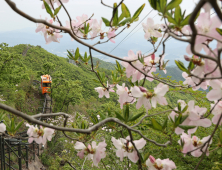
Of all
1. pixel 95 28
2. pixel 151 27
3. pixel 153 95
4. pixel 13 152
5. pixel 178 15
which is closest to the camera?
pixel 178 15

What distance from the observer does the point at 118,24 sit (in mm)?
637

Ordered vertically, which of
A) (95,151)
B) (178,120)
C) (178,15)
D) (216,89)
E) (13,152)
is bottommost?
(13,152)

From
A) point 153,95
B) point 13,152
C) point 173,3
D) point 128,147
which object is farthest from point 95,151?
point 13,152

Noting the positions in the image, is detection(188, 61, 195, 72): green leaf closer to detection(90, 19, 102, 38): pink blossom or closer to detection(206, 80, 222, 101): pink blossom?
detection(206, 80, 222, 101): pink blossom

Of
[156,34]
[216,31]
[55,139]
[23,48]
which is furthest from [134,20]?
[23,48]

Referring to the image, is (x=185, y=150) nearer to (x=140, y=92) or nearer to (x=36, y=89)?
(x=140, y=92)

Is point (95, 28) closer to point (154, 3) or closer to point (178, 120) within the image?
point (154, 3)

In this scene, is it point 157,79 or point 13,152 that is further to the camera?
point 13,152

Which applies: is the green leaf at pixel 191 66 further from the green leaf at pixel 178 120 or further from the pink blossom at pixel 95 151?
the pink blossom at pixel 95 151

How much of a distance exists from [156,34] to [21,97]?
9205mm

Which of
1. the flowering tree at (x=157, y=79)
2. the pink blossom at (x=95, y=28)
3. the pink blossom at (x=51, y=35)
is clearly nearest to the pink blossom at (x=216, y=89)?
the flowering tree at (x=157, y=79)

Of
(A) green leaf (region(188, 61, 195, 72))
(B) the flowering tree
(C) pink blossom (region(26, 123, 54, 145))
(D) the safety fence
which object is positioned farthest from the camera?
(D) the safety fence

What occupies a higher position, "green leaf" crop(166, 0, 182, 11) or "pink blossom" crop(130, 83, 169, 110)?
"green leaf" crop(166, 0, 182, 11)

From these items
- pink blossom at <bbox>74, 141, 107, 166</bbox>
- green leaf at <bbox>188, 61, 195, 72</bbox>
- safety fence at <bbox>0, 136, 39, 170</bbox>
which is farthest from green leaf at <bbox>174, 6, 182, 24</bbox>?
safety fence at <bbox>0, 136, 39, 170</bbox>
